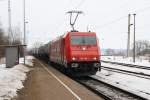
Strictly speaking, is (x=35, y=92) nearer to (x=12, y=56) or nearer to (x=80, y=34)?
(x=80, y=34)

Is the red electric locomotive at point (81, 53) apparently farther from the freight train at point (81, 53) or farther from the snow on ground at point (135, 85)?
the snow on ground at point (135, 85)

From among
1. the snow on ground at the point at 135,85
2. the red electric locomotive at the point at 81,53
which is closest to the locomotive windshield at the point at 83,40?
the red electric locomotive at the point at 81,53

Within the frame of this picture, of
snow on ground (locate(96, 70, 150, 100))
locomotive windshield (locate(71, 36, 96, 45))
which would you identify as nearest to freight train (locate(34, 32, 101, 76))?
locomotive windshield (locate(71, 36, 96, 45))

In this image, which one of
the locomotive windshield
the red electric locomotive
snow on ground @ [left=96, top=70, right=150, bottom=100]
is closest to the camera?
snow on ground @ [left=96, top=70, right=150, bottom=100]

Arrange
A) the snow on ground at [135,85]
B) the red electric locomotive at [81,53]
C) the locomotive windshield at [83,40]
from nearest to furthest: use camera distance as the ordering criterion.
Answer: the snow on ground at [135,85], the red electric locomotive at [81,53], the locomotive windshield at [83,40]

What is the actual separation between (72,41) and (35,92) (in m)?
9.40

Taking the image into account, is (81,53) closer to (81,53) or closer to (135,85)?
(81,53)

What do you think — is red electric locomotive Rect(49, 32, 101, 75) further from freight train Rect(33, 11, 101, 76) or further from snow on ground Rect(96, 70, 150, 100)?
snow on ground Rect(96, 70, 150, 100)

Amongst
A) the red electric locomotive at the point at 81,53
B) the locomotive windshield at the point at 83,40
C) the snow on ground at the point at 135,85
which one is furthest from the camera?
the locomotive windshield at the point at 83,40

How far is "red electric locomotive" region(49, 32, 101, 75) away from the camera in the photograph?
23831mm

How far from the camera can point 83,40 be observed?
24969 mm

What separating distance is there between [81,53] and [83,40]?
122 cm

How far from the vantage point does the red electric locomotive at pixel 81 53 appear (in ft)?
78.2

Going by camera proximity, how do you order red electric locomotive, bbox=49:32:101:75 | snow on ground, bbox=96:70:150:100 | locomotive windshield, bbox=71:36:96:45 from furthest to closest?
locomotive windshield, bbox=71:36:96:45 < red electric locomotive, bbox=49:32:101:75 < snow on ground, bbox=96:70:150:100
